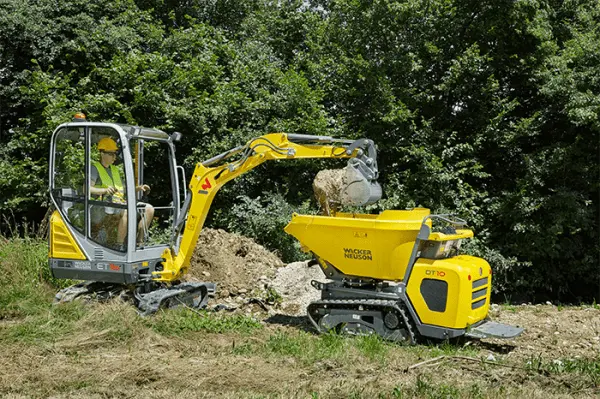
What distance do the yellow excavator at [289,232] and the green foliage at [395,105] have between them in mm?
4281

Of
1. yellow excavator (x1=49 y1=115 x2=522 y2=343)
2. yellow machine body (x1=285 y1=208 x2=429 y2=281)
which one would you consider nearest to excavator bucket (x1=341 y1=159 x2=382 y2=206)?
yellow excavator (x1=49 y1=115 x2=522 y2=343)

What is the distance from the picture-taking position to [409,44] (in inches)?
561

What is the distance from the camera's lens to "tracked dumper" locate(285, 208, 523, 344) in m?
6.28

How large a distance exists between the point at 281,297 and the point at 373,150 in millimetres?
3063

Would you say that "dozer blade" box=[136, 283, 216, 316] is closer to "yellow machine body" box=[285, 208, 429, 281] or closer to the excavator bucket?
"yellow machine body" box=[285, 208, 429, 281]

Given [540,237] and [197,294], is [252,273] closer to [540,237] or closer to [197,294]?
[197,294]

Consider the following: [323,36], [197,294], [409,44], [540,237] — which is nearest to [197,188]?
[197,294]

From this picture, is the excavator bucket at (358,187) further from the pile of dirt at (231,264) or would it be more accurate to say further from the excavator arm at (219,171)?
the pile of dirt at (231,264)

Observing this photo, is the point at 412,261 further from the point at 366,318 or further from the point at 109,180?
the point at 109,180

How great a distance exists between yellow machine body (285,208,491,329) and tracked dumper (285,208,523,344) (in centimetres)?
1

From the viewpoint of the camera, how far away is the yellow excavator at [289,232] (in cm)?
642

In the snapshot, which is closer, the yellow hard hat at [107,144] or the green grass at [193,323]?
the green grass at [193,323]

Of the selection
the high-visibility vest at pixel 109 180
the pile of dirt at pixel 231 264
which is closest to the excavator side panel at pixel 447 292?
the pile of dirt at pixel 231 264

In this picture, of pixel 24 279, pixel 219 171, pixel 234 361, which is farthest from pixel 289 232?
pixel 24 279
